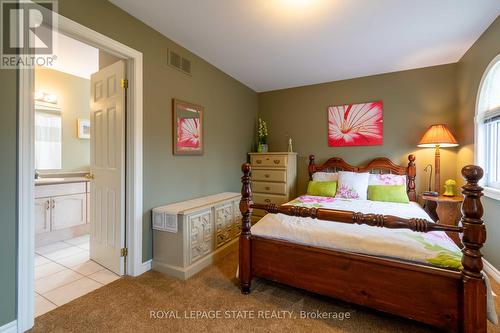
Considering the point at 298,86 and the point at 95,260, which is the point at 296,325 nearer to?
the point at 95,260

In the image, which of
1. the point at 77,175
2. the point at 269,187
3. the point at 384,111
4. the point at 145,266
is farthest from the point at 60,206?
the point at 384,111

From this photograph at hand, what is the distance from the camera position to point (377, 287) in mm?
1592

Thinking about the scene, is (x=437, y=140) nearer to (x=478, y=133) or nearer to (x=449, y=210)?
(x=478, y=133)

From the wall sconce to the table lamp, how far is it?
18.1ft

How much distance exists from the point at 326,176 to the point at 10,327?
3.71 metres

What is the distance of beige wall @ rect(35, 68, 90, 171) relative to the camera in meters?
3.67

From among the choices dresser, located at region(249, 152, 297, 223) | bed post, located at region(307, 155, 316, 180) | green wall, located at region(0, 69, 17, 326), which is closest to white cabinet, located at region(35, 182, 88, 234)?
green wall, located at region(0, 69, 17, 326)

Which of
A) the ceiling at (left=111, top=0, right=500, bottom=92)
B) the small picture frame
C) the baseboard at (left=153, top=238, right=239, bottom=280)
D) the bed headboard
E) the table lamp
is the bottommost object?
the baseboard at (left=153, top=238, right=239, bottom=280)

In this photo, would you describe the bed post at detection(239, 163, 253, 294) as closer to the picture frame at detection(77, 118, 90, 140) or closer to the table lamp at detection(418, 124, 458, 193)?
the table lamp at detection(418, 124, 458, 193)

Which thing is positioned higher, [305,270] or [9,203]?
[9,203]

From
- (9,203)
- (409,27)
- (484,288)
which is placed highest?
(409,27)

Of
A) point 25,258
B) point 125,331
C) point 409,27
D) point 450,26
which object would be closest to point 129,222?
point 25,258

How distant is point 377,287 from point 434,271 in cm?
36

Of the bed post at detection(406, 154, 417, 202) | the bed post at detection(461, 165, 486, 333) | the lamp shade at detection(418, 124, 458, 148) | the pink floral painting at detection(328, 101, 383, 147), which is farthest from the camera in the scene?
the pink floral painting at detection(328, 101, 383, 147)
